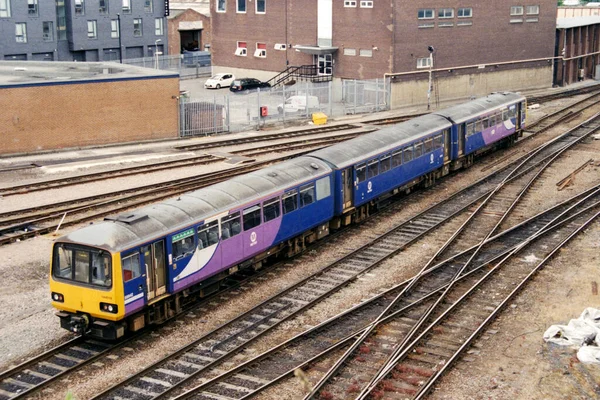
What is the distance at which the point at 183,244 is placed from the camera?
19609 millimetres

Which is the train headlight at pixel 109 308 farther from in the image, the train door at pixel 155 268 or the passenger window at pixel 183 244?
the passenger window at pixel 183 244

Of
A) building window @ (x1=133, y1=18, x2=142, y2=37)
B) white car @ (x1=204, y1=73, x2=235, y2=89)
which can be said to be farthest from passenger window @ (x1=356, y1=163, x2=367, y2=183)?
building window @ (x1=133, y1=18, x2=142, y2=37)

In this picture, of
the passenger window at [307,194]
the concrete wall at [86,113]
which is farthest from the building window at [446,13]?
the passenger window at [307,194]

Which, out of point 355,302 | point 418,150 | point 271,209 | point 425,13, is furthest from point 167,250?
point 425,13

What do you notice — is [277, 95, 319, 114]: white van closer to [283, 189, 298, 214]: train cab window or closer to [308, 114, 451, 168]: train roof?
[308, 114, 451, 168]: train roof

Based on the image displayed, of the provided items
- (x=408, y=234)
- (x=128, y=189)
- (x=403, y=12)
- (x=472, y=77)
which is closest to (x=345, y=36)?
(x=403, y=12)

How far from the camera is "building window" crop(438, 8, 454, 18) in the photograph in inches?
2349

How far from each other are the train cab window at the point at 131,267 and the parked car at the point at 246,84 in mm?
47212

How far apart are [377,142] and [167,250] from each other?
12113mm

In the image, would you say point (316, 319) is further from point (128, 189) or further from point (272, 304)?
point (128, 189)

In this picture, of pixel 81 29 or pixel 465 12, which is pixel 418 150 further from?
pixel 81 29

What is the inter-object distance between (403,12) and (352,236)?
110ft

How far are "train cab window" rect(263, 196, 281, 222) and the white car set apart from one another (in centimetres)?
4636

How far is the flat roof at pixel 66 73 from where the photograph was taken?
137ft
